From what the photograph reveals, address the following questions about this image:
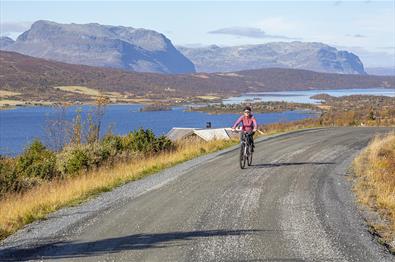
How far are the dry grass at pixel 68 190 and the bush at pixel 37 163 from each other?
5.46ft

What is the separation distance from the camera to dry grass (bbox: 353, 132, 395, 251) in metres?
10.1

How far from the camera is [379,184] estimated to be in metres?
14.0

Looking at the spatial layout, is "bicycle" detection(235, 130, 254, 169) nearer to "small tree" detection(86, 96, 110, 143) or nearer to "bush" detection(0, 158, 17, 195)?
"bush" detection(0, 158, 17, 195)

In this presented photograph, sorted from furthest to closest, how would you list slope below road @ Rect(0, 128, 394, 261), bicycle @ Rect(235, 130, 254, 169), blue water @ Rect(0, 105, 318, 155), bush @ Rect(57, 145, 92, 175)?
blue water @ Rect(0, 105, 318, 155), bush @ Rect(57, 145, 92, 175), bicycle @ Rect(235, 130, 254, 169), slope below road @ Rect(0, 128, 394, 261)

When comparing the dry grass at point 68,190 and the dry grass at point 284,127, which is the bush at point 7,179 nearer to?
the dry grass at point 68,190

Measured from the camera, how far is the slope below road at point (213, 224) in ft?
26.6

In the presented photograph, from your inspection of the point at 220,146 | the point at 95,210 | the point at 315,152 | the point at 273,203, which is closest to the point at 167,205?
the point at 95,210

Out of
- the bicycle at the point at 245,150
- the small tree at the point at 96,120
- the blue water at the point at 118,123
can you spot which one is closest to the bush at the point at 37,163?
the small tree at the point at 96,120

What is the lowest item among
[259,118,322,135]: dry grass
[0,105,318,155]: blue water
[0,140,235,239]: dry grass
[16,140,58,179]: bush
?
[0,105,318,155]: blue water

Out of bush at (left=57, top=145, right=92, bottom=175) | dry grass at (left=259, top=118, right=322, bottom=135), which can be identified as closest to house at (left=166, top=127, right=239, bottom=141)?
dry grass at (left=259, top=118, right=322, bottom=135)

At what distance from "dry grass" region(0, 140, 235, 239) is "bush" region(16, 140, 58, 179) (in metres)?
1.67

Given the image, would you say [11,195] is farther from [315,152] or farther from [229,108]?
[229,108]

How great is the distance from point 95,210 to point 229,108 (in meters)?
132

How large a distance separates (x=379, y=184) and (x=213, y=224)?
19.6 ft
